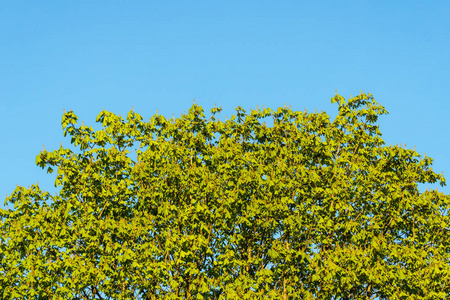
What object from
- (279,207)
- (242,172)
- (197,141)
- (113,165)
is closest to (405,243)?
(279,207)

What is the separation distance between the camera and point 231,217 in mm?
25672

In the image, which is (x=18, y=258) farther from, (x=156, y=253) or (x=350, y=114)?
(x=350, y=114)

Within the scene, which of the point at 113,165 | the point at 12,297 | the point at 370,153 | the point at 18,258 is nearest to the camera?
the point at 12,297

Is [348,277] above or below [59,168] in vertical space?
below

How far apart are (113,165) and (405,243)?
1387cm

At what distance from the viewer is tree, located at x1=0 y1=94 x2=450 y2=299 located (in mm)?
24250

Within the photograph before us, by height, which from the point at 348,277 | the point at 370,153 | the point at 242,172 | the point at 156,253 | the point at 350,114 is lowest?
the point at 348,277

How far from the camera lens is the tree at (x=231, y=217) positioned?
79.6 ft

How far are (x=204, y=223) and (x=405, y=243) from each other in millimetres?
9506

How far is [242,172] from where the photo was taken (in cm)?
2581

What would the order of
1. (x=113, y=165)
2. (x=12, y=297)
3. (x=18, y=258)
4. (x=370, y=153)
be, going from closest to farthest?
(x=12, y=297) → (x=18, y=258) → (x=113, y=165) → (x=370, y=153)

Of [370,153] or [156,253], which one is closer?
[156,253]

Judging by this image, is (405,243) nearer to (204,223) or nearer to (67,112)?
(204,223)

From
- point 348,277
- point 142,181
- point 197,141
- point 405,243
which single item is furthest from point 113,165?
point 405,243
